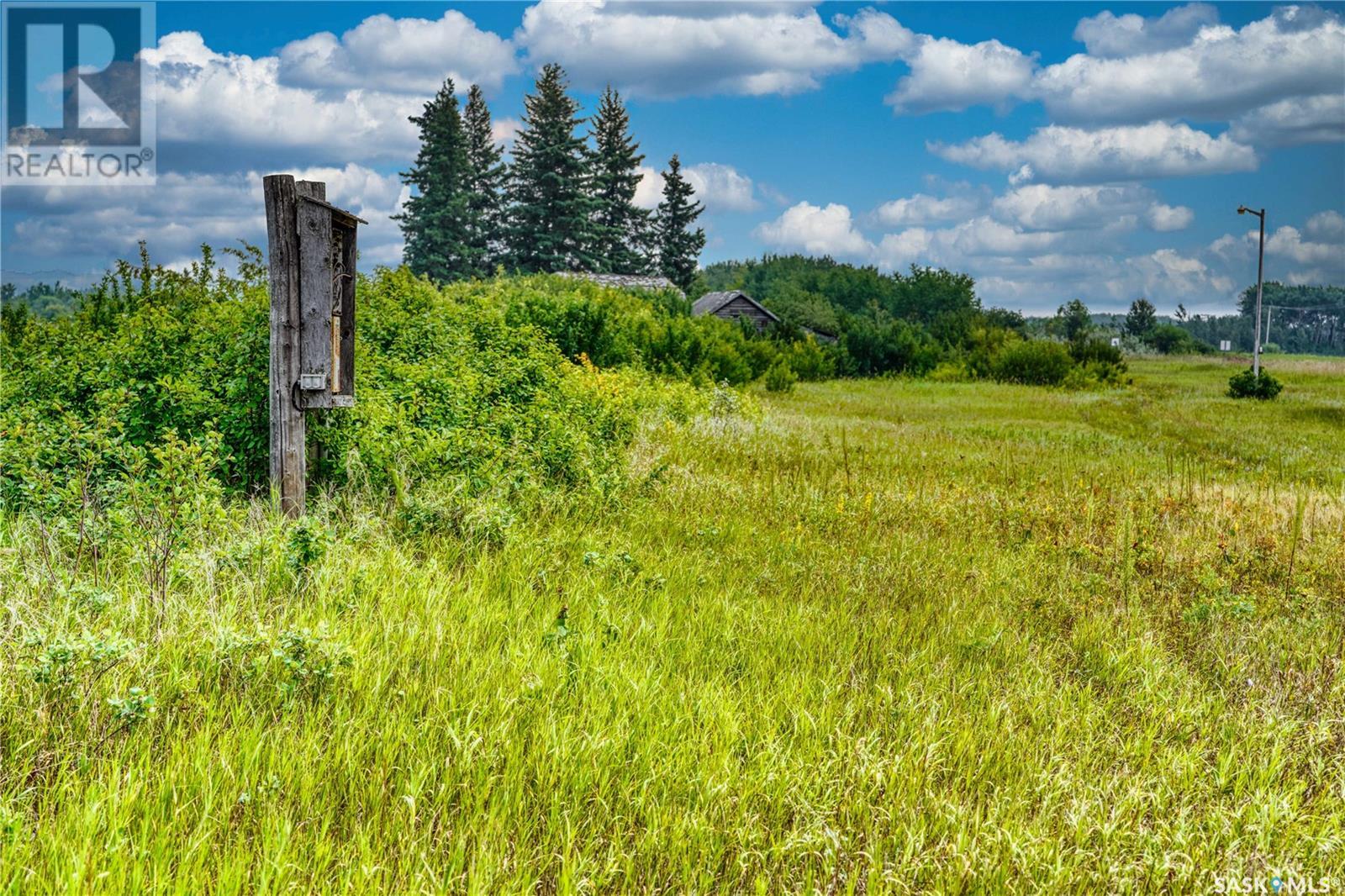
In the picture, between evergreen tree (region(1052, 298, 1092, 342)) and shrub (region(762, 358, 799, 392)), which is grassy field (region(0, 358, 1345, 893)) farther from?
evergreen tree (region(1052, 298, 1092, 342))

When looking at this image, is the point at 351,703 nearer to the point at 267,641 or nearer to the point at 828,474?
the point at 267,641

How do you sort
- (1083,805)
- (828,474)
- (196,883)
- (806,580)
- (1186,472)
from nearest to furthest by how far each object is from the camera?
(196,883), (1083,805), (806,580), (828,474), (1186,472)

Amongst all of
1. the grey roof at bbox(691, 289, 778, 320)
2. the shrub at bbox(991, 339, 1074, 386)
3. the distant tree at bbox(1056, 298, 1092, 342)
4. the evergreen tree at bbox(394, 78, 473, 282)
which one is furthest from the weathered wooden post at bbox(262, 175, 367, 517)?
the distant tree at bbox(1056, 298, 1092, 342)

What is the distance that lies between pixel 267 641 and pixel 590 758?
1.48 m

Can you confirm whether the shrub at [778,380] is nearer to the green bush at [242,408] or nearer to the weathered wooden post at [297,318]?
the green bush at [242,408]

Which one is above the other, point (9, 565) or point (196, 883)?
point (9, 565)

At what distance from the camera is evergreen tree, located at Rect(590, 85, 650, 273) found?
63.7m

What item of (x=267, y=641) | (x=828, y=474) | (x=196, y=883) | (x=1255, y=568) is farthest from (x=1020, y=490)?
(x=196, y=883)

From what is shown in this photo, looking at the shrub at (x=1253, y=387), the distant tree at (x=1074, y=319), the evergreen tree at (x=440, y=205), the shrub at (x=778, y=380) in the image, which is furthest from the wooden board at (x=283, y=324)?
the distant tree at (x=1074, y=319)

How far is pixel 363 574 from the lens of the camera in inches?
177

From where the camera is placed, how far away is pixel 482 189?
201ft

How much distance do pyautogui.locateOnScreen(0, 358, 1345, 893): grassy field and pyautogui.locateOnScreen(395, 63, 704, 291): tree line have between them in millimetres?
51992

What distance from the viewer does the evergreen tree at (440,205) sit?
55969 millimetres

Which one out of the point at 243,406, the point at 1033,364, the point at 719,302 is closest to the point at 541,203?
the point at 719,302
